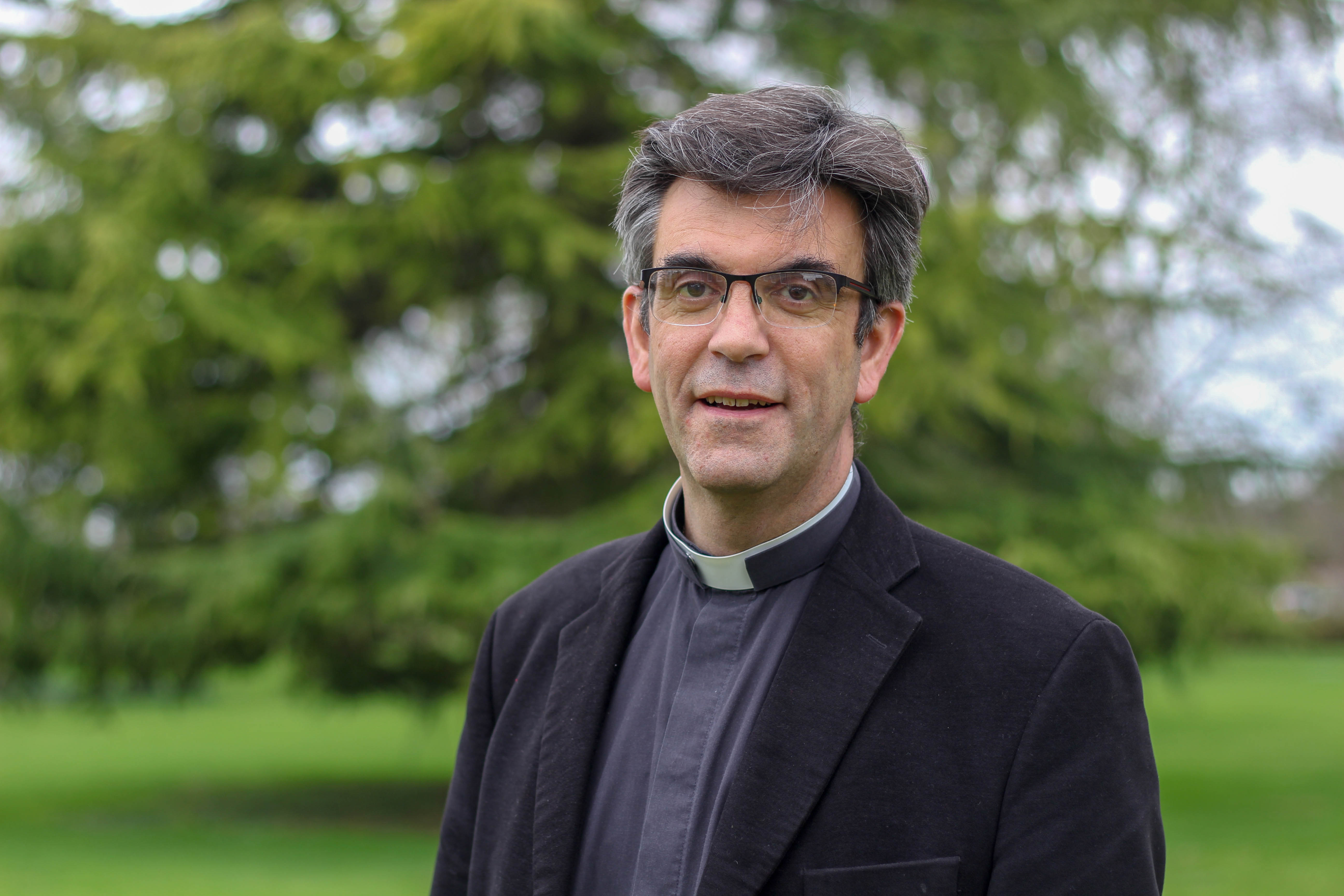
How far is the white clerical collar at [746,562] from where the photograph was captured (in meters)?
1.71

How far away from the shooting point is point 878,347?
1814 mm

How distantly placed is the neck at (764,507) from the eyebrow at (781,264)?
25 cm

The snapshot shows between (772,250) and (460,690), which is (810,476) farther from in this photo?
(460,690)

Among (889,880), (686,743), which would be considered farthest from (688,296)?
(889,880)

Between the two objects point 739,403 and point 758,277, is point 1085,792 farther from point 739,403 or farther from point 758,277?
point 758,277

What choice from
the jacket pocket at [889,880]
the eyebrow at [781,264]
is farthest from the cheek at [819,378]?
the jacket pocket at [889,880]

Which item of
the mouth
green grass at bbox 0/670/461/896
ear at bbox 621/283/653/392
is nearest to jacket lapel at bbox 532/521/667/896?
ear at bbox 621/283/653/392

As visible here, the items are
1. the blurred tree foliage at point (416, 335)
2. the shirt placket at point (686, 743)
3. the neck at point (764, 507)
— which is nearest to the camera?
the shirt placket at point (686, 743)

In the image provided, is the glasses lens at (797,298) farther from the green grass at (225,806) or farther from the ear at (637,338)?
the green grass at (225,806)

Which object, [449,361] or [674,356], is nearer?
[674,356]

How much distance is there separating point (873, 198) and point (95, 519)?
330 inches

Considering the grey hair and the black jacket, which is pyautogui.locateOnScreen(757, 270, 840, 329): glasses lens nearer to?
the grey hair

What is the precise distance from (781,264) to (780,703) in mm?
560

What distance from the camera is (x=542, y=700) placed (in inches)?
74.4
